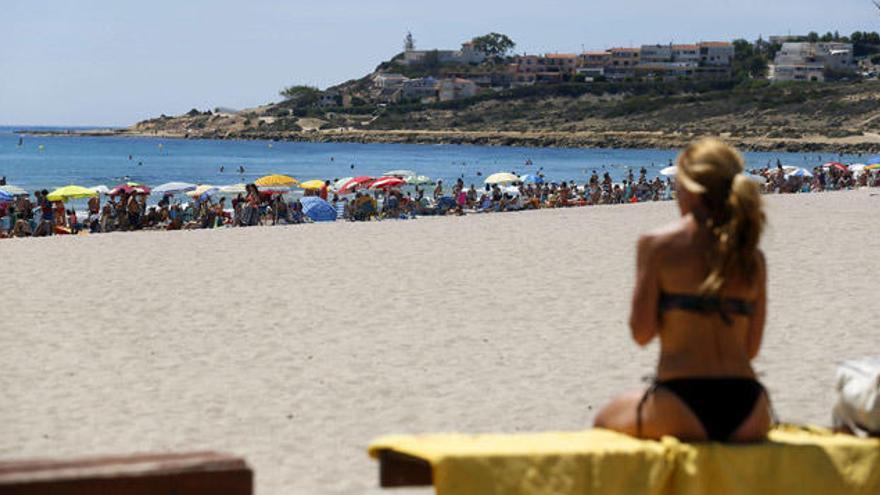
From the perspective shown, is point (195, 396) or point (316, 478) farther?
point (195, 396)

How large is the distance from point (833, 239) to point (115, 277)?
8.73m

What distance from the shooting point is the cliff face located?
4328 inches

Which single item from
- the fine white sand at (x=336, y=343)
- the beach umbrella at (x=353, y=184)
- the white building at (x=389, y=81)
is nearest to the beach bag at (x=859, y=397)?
the fine white sand at (x=336, y=343)

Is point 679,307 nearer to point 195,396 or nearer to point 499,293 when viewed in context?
point 195,396

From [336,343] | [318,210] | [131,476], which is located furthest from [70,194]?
[131,476]

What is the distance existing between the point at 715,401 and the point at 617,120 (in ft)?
428

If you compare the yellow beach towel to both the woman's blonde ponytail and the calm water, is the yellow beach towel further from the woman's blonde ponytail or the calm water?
the calm water

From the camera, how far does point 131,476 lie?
8.46 ft

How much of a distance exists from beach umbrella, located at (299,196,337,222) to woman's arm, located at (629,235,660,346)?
866 inches

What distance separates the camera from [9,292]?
432 inches

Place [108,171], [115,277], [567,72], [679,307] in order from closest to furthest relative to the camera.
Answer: [679,307], [115,277], [108,171], [567,72]

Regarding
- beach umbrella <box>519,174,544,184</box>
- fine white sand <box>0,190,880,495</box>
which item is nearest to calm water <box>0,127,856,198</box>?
beach umbrella <box>519,174,544,184</box>

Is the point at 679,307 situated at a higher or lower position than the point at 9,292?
higher

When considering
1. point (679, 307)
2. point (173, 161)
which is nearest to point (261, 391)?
point (679, 307)
